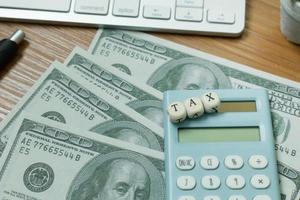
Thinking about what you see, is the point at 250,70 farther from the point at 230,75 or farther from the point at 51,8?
the point at 51,8

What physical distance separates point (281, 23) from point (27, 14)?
269mm

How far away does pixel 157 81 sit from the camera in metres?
0.56

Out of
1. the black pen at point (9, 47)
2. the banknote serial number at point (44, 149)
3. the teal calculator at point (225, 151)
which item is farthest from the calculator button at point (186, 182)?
the black pen at point (9, 47)

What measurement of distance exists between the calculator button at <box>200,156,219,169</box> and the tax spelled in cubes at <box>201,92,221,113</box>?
0.05m

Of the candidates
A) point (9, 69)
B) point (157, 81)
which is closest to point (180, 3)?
point (157, 81)

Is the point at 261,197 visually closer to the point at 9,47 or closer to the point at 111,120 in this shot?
the point at 111,120

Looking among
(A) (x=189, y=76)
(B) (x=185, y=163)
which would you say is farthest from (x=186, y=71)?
(B) (x=185, y=163)

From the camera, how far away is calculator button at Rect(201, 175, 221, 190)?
0.49m

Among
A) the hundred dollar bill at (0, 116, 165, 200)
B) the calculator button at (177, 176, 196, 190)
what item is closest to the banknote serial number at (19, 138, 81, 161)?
the hundred dollar bill at (0, 116, 165, 200)

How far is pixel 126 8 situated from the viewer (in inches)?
22.7

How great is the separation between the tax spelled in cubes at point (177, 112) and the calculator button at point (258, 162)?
2.9 inches

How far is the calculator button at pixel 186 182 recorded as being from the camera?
49cm

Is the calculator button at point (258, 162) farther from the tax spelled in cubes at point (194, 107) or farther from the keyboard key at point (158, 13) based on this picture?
the keyboard key at point (158, 13)

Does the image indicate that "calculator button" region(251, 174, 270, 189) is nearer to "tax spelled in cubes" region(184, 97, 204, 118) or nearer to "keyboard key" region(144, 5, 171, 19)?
"tax spelled in cubes" region(184, 97, 204, 118)
